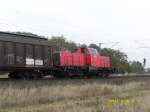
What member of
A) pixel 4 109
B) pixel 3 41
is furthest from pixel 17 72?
pixel 4 109

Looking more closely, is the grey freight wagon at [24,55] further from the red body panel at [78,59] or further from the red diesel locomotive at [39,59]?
the red body panel at [78,59]

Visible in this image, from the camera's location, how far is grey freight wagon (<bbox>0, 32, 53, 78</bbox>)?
2295 centimetres

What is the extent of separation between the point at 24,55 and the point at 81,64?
8.88 metres

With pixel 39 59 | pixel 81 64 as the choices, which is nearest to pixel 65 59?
pixel 81 64

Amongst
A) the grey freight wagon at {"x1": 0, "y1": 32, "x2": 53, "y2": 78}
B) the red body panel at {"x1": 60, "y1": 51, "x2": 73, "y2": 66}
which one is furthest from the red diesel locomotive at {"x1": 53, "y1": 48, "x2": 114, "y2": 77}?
the grey freight wagon at {"x1": 0, "y1": 32, "x2": 53, "y2": 78}

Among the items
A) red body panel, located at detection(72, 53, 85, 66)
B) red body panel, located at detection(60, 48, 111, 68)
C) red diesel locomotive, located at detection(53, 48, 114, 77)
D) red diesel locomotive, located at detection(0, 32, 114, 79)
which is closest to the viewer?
red diesel locomotive, located at detection(0, 32, 114, 79)

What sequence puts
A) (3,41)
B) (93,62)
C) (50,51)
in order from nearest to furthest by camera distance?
(3,41), (50,51), (93,62)

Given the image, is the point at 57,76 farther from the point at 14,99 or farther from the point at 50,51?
the point at 14,99

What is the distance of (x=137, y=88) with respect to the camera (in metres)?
23.8

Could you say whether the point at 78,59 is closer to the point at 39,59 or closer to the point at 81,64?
the point at 81,64

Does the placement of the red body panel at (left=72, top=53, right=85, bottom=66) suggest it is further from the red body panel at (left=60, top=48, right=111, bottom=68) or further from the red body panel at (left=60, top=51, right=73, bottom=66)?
the red body panel at (left=60, top=51, right=73, bottom=66)

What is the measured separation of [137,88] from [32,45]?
8.73m

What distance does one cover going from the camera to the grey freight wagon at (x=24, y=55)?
22953 millimetres

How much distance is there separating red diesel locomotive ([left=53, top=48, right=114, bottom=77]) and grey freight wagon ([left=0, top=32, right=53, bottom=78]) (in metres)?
1.97
